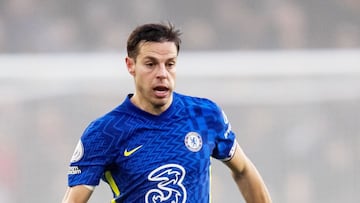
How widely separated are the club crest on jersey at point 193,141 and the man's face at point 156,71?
15 cm

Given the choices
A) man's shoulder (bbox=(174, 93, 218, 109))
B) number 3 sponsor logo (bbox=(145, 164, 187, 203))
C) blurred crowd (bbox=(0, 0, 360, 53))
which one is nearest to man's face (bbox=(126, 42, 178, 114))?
man's shoulder (bbox=(174, 93, 218, 109))

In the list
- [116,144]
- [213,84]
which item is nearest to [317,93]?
[213,84]

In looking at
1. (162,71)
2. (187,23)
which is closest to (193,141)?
(162,71)

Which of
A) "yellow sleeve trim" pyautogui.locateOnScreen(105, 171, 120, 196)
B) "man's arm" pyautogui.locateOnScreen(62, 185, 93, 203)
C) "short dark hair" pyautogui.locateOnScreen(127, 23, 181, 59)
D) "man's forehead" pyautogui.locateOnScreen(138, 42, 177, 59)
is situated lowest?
"man's arm" pyautogui.locateOnScreen(62, 185, 93, 203)

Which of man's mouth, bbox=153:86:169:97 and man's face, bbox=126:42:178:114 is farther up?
man's face, bbox=126:42:178:114

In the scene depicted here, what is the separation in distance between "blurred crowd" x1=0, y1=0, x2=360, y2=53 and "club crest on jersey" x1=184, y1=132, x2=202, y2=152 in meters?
3.56

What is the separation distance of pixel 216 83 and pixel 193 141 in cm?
339

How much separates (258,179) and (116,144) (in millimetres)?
663

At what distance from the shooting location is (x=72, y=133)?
724 cm

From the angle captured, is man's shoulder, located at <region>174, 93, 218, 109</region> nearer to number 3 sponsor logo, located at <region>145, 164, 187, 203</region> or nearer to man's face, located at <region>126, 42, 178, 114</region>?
man's face, located at <region>126, 42, 178, 114</region>

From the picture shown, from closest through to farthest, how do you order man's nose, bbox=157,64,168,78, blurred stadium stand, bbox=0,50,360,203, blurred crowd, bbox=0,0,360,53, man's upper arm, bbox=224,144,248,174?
1. man's nose, bbox=157,64,168,78
2. man's upper arm, bbox=224,144,248,174
3. blurred stadium stand, bbox=0,50,360,203
4. blurred crowd, bbox=0,0,360,53

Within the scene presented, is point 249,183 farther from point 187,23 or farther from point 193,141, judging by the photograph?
point 187,23

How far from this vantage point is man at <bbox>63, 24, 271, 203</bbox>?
380 centimetres

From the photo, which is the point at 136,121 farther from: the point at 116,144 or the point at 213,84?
the point at 213,84
